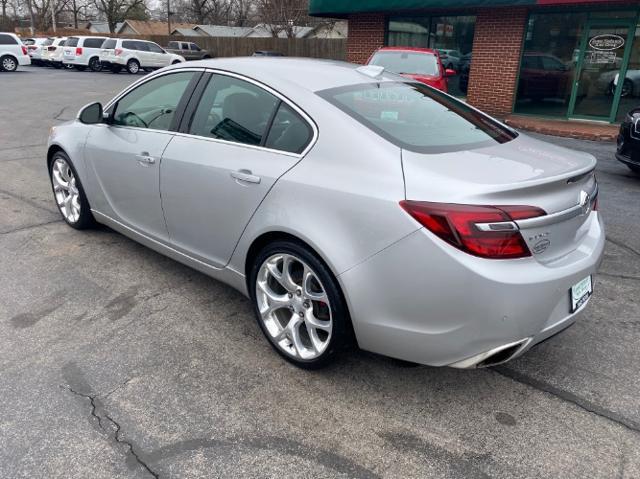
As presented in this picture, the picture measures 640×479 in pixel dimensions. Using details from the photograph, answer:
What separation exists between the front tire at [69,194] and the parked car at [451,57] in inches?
488

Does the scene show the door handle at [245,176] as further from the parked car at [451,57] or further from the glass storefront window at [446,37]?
the parked car at [451,57]

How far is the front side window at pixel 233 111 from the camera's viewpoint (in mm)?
3062

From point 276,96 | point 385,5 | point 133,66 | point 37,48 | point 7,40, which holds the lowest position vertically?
point 133,66

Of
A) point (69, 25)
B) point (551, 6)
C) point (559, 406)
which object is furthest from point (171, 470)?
point (69, 25)

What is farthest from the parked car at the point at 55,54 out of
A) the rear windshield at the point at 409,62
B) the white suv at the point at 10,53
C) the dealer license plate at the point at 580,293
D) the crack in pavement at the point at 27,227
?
the dealer license plate at the point at 580,293

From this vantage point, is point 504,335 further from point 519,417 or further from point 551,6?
point 551,6

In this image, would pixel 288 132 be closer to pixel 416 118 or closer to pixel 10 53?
pixel 416 118

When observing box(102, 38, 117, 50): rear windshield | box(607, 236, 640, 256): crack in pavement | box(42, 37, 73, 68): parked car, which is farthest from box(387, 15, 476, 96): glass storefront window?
box(42, 37, 73, 68): parked car

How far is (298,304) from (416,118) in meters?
1.24

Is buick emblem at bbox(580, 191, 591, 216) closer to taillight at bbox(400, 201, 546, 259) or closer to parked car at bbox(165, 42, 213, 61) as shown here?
taillight at bbox(400, 201, 546, 259)

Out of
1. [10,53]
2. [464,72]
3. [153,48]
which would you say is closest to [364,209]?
[464,72]

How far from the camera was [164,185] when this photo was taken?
3.51 metres

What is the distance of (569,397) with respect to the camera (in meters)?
2.70

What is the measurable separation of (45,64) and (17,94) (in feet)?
64.3
